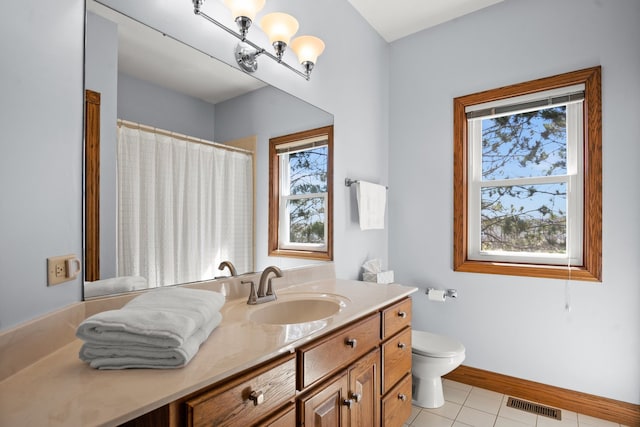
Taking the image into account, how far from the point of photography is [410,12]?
95.8 inches

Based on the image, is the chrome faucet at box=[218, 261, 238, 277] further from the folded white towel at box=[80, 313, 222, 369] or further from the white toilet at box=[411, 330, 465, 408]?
the white toilet at box=[411, 330, 465, 408]

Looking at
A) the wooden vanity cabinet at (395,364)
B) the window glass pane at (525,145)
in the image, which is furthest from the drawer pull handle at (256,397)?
the window glass pane at (525,145)

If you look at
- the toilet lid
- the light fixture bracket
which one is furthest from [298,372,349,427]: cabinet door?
the light fixture bracket

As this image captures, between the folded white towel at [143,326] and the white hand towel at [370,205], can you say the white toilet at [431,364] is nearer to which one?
the white hand towel at [370,205]

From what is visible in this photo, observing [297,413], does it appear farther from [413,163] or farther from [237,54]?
[413,163]

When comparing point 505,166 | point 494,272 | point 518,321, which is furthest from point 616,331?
point 505,166

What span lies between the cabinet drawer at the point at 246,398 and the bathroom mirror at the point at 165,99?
1.87 feet

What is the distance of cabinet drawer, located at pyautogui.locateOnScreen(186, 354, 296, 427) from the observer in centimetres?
75

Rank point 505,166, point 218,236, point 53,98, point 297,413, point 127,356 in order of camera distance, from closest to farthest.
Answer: point 127,356 < point 53,98 < point 297,413 < point 218,236 < point 505,166

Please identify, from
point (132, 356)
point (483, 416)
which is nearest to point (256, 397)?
point (132, 356)

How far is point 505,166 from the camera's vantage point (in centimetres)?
238

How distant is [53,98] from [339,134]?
61.9 inches

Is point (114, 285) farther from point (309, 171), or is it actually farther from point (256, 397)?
point (309, 171)

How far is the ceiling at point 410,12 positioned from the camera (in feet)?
7.64
